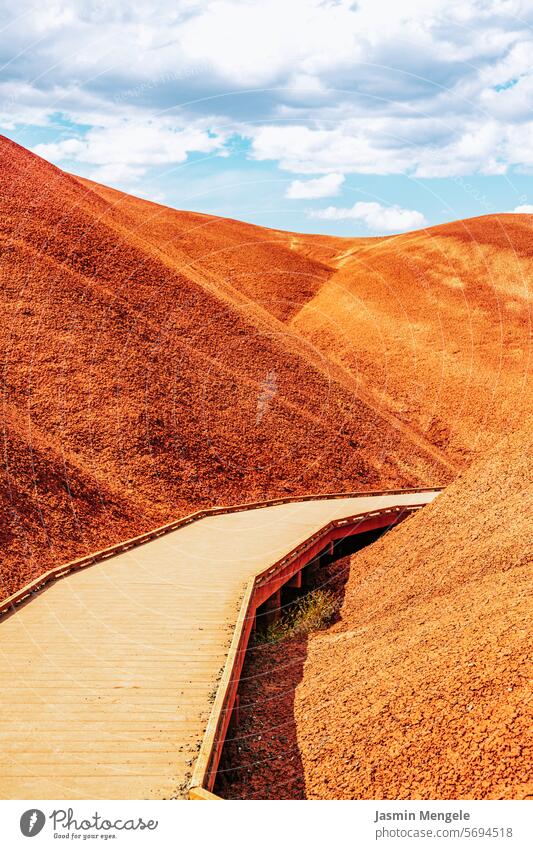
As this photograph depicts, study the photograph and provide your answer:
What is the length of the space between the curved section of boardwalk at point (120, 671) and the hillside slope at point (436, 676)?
60.1 inches

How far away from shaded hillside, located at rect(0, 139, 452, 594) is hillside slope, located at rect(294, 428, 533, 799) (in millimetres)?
7819

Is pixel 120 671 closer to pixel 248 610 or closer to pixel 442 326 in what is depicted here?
pixel 248 610

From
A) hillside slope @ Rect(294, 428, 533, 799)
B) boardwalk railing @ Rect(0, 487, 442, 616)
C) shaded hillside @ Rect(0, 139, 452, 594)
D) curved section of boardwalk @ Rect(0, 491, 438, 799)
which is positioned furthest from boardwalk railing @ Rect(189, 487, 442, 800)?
shaded hillside @ Rect(0, 139, 452, 594)

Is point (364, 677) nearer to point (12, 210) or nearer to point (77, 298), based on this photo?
point (77, 298)

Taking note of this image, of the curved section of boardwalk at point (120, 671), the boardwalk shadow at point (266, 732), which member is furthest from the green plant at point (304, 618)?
the curved section of boardwalk at point (120, 671)

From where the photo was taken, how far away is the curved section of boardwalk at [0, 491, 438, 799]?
7617 mm

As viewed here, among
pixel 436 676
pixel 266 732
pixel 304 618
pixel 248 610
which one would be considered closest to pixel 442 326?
pixel 304 618

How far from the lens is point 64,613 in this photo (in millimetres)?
12523

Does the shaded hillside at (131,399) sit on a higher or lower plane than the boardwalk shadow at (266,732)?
higher

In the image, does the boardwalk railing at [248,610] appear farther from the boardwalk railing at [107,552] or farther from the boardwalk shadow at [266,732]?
the boardwalk railing at [107,552]

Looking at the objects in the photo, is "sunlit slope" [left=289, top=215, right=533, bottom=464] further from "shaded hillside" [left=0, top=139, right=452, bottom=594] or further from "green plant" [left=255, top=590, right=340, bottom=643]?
"green plant" [left=255, top=590, right=340, bottom=643]

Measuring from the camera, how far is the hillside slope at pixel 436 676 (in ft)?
24.9

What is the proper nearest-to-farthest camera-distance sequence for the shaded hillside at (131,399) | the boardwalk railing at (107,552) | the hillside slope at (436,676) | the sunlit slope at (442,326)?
the hillside slope at (436,676)
the boardwalk railing at (107,552)
the shaded hillside at (131,399)
the sunlit slope at (442,326)

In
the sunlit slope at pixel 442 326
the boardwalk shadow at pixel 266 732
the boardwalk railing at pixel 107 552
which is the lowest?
the boardwalk shadow at pixel 266 732
